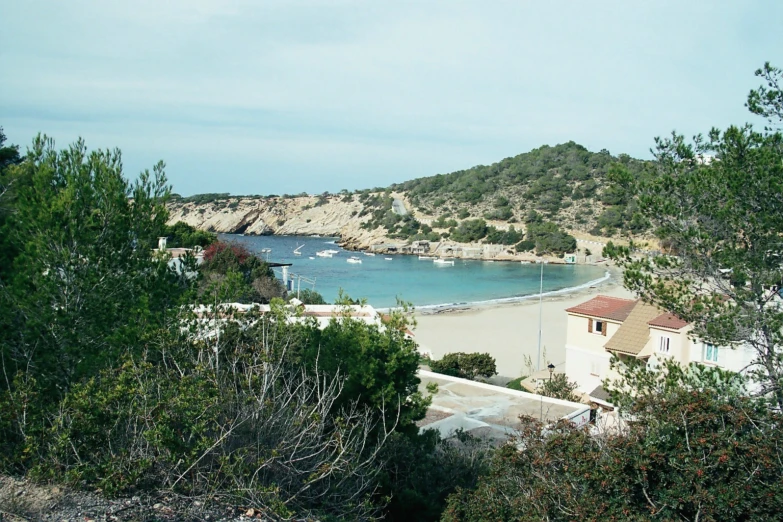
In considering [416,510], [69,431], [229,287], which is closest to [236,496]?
[69,431]

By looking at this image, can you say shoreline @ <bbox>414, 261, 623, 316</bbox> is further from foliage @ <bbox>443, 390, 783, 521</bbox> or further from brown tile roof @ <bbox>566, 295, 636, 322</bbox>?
foliage @ <bbox>443, 390, 783, 521</bbox>

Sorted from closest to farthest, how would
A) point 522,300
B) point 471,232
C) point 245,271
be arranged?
1. point 245,271
2. point 522,300
3. point 471,232

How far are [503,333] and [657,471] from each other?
3003cm

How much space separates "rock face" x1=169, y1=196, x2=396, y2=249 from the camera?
122812 millimetres

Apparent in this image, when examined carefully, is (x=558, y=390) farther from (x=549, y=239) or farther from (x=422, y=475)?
(x=549, y=239)

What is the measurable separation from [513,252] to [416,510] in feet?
261

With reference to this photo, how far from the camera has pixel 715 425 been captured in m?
5.70

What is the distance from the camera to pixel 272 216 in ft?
414

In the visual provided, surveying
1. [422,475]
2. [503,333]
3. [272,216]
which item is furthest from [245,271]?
[272,216]

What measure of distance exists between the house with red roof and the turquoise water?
2357 centimetres

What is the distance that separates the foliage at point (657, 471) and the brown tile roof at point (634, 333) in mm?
12905

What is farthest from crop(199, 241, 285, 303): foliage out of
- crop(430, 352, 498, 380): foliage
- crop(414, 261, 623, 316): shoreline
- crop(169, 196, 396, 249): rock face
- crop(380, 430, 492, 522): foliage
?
crop(169, 196, 396, 249): rock face

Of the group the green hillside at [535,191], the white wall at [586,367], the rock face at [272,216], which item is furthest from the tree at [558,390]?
the rock face at [272,216]

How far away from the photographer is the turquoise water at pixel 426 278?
5297 cm
